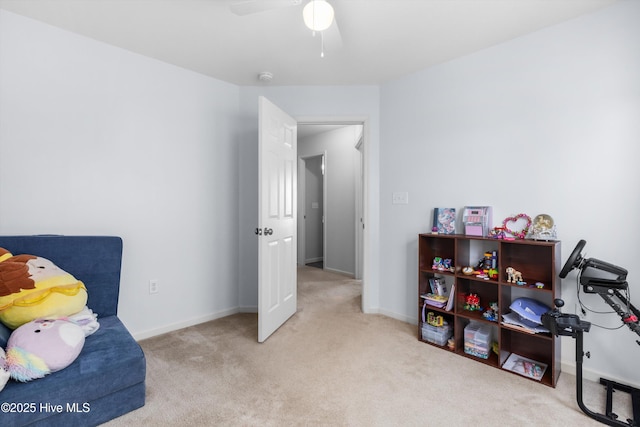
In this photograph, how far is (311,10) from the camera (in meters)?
1.66

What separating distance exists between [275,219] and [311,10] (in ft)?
5.35

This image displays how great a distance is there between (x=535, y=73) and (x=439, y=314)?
2013 mm

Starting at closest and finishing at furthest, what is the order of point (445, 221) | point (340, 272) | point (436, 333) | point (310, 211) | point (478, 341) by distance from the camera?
point (478, 341), point (436, 333), point (445, 221), point (340, 272), point (310, 211)

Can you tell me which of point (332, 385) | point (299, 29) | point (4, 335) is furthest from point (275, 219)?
point (4, 335)

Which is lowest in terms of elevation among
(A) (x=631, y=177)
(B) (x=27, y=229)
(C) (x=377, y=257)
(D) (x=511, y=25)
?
(C) (x=377, y=257)

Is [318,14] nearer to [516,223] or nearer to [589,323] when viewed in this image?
[516,223]

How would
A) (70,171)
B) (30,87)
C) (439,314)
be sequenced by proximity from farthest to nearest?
(439,314) < (70,171) < (30,87)

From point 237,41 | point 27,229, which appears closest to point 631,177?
point 237,41

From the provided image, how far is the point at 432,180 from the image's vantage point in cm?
278

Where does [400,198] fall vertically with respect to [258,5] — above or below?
below

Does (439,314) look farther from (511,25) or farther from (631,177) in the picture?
(511,25)

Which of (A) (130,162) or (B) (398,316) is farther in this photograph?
(B) (398,316)

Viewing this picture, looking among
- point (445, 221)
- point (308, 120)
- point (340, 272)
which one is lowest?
point (340, 272)

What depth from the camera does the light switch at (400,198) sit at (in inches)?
117
